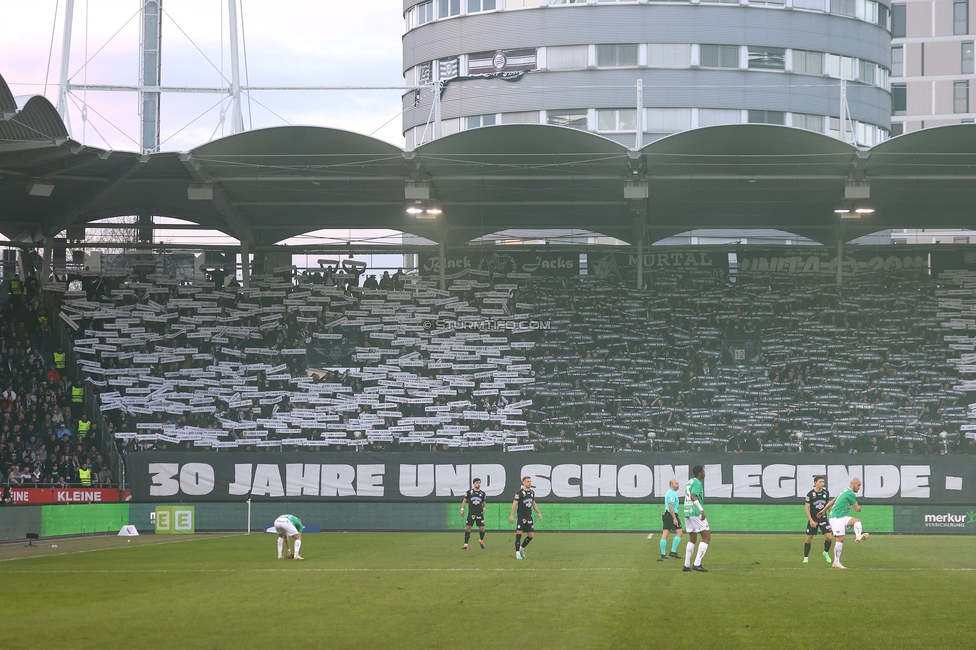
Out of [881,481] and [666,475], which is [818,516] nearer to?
[666,475]

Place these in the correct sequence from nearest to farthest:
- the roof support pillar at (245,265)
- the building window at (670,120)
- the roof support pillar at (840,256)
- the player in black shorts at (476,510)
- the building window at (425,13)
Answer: the player in black shorts at (476,510) < the roof support pillar at (840,256) < the roof support pillar at (245,265) < the building window at (670,120) < the building window at (425,13)

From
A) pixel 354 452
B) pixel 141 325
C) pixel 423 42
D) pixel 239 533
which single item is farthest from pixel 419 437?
pixel 423 42

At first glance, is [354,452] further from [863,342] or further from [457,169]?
[863,342]

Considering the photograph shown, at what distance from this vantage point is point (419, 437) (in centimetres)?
4119

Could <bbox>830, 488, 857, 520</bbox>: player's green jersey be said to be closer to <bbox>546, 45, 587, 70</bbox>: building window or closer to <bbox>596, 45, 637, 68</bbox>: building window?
<bbox>596, 45, 637, 68</bbox>: building window

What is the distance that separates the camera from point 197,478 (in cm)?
3875

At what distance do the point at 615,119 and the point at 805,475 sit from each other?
34565 millimetres

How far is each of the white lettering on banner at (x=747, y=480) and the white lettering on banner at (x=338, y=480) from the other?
527 inches

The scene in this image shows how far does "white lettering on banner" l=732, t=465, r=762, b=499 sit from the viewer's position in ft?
124

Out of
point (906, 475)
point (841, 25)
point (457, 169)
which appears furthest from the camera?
point (841, 25)

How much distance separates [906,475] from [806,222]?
1376 centimetres

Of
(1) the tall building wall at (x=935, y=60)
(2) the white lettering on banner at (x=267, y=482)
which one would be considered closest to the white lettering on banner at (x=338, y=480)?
(2) the white lettering on banner at (x=267, y=482)

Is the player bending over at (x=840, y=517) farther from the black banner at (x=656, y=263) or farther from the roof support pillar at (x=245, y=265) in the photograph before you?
the roof support pillar at (x=245, y=265)

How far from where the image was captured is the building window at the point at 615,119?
66.9 m
